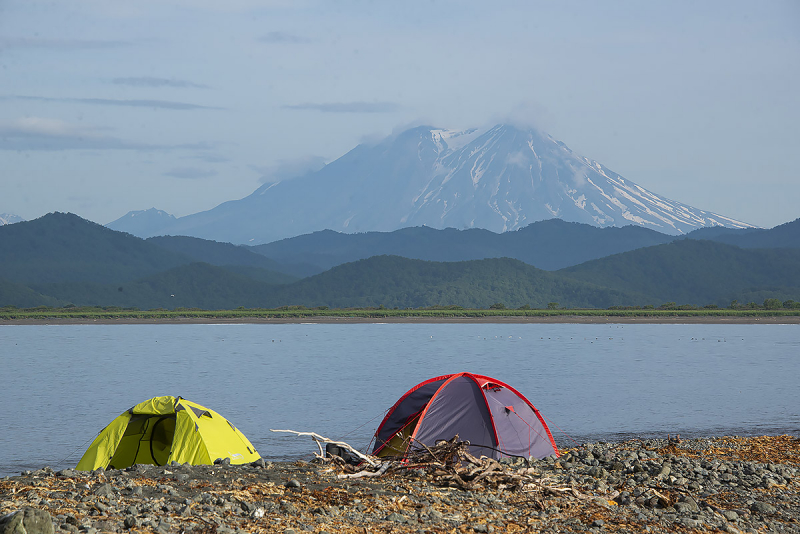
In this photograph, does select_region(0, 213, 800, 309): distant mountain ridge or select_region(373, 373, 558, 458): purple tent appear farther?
select_region(0, 213, 800, 309): distant mountain ridge

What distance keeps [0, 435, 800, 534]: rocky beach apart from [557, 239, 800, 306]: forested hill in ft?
561

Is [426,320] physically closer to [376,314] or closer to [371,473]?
[376,314]

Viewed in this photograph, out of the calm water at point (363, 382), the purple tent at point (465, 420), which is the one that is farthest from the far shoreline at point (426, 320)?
the purple tent at point (465, 420)

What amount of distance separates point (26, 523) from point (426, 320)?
103 m

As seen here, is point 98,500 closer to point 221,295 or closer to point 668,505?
point 668,505

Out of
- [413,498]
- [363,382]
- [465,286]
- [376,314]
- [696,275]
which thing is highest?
[696,275]

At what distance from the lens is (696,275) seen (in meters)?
190

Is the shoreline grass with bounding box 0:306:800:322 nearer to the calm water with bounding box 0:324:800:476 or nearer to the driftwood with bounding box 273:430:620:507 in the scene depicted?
the calm water with bounding box 0:324:800:476

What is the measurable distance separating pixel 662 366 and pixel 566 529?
1464 inches

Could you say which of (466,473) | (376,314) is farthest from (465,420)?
(376,314)

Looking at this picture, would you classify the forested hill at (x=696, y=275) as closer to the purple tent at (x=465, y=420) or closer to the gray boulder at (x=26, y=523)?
the purple tent at (x=465, y=420)

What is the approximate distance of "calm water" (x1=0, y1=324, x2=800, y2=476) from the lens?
2261 cm

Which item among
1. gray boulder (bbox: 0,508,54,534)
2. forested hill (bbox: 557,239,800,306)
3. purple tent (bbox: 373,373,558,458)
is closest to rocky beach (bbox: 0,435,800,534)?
gray boulder (bbox: 0,508,54,534)

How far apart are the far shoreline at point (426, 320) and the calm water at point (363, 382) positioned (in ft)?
103
